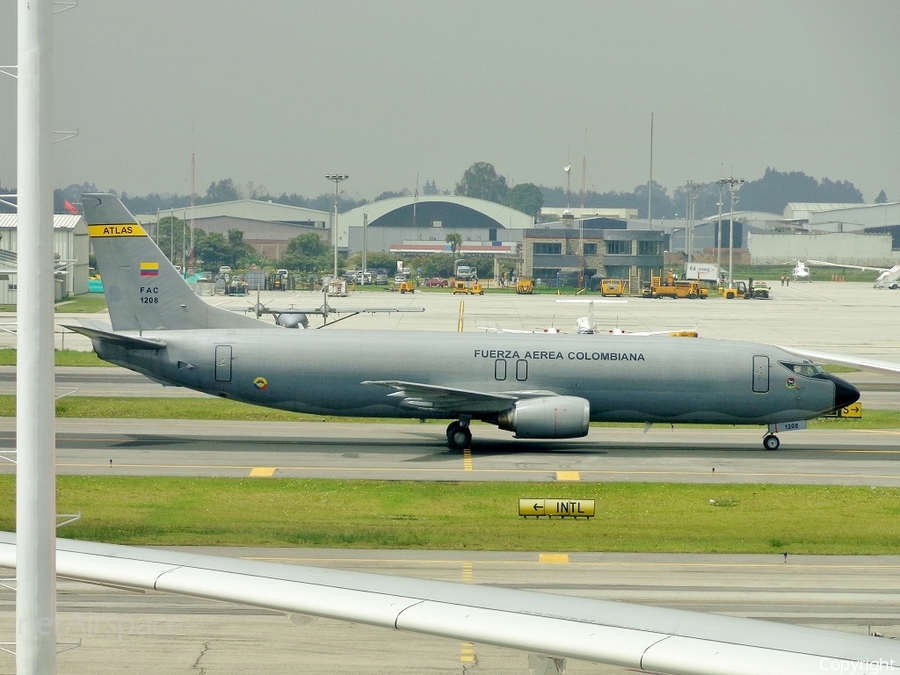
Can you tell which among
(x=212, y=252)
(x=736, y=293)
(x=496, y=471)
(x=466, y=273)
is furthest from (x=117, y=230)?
(x=212, y=252)

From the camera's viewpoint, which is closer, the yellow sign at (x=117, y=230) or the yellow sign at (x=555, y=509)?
the yellow sign at (x=555, y=509)

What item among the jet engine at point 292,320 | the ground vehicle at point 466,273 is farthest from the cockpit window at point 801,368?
the ground vehicle at point 466,273

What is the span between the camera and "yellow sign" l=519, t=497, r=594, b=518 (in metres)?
27.5

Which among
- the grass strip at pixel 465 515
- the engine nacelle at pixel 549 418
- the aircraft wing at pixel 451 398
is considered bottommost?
the grass strip at pixel 465 515

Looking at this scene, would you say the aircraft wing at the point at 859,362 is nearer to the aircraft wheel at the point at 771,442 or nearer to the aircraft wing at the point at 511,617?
the aircraft wheel at the point at 771,442

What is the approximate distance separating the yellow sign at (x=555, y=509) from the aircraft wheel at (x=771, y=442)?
14302 millimetres

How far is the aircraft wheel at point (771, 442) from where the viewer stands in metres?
39.3

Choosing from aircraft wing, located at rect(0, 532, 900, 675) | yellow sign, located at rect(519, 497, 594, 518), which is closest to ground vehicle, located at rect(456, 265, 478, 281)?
yellow sign, located at rect(519, 497, 594, 518)

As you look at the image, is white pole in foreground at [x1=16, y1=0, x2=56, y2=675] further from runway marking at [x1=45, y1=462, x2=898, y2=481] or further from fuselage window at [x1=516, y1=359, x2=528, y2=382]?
fuselage window at [x1=516, y1=359, x2=528, y2=382]

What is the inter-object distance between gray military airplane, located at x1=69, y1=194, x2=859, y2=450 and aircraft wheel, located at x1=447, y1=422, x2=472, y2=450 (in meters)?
0.05

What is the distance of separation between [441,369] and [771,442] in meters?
12.6

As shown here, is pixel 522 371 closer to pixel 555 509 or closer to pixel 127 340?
pixel 555 509

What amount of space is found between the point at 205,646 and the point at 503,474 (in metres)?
18.2

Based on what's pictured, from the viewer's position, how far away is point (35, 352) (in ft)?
29.3
